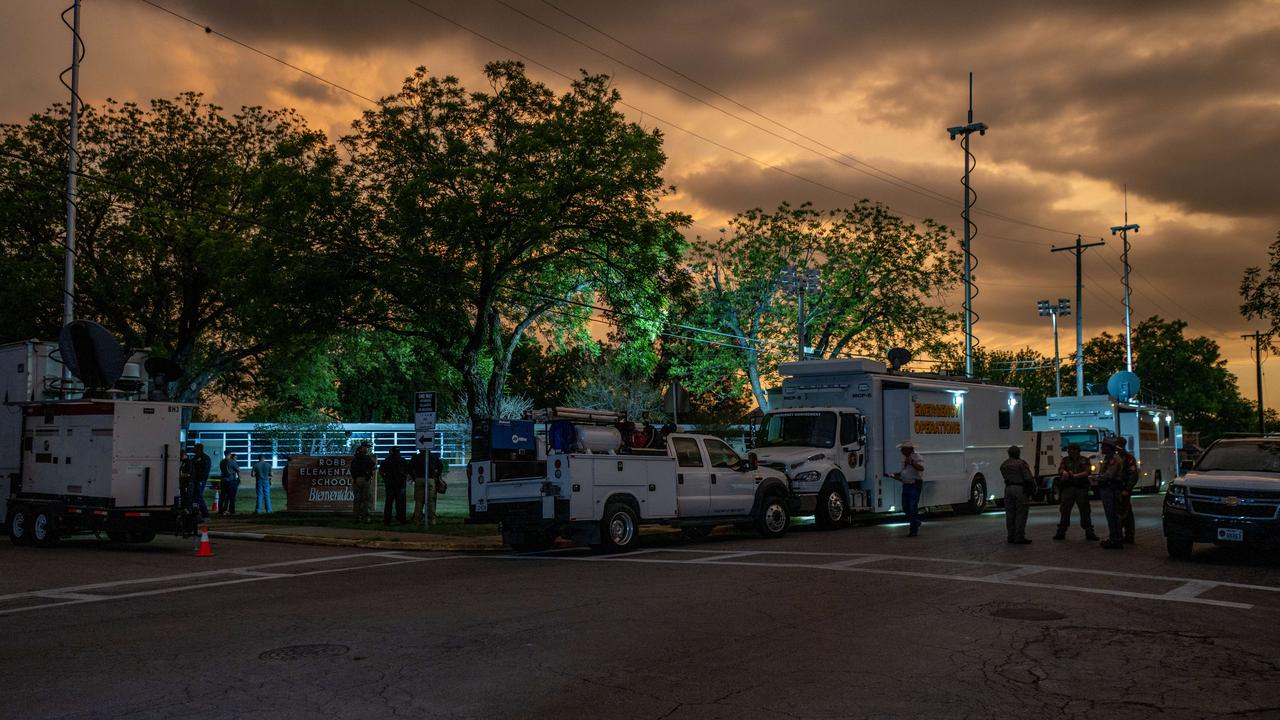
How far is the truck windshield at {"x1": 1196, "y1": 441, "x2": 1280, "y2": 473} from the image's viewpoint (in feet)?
49.7

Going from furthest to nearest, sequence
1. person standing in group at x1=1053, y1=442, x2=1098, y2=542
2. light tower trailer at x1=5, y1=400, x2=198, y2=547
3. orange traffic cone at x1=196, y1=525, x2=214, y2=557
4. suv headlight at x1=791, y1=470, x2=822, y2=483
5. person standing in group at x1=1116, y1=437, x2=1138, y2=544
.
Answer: suv headlight at x1=791, y1=470, x2=822, y2=483, light tower trailer at x1=5, y1=400, x2=198, y2=547, person standing in group at x1=1053, y1=442, x2=1098, y2=542, orange traffic cone at x1=196, y1=525, x2=214, y2=557, person standing in group at x1=1116, y1=437, x2=1138, y2=544

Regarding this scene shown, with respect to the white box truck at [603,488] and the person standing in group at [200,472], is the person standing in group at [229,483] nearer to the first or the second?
the person standing in group at [200,472]

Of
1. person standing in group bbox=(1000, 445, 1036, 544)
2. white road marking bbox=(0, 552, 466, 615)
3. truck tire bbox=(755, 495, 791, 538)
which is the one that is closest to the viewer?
white road marking bbox=(0, 552, 466, 615)

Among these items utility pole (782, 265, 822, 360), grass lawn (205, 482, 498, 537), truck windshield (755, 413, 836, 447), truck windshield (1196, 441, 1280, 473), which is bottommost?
grass lawn (205, 482, 498, 537)

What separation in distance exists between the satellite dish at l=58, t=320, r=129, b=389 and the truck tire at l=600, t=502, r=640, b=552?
9.91 m

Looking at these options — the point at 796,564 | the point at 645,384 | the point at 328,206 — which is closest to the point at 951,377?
the point at 796,564

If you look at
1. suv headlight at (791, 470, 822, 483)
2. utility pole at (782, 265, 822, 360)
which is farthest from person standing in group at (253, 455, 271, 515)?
utility pole at (782, 265, 822, 360)

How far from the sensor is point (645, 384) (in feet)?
214

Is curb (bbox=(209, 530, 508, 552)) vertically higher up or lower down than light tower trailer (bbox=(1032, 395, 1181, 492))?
lower down

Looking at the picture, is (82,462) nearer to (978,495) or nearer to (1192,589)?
(1192,589)

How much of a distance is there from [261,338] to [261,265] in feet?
35.0

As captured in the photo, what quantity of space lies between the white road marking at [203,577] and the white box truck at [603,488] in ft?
4.81

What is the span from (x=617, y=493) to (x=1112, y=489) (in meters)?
8.15

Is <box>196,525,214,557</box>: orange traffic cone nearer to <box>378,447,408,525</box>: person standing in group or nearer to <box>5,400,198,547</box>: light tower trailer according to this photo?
<box>5,400,198,547</box>: light tower trailer
